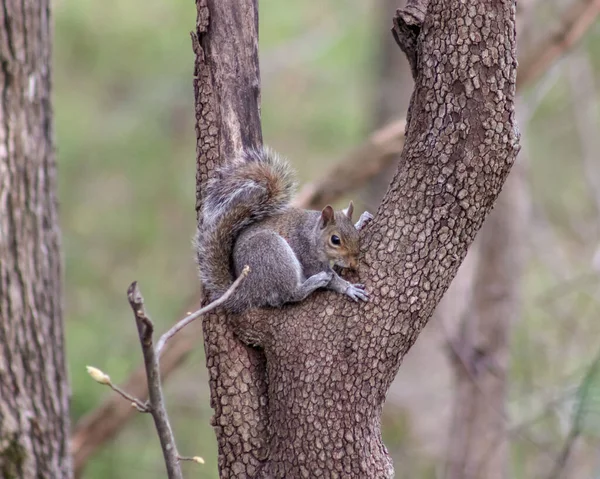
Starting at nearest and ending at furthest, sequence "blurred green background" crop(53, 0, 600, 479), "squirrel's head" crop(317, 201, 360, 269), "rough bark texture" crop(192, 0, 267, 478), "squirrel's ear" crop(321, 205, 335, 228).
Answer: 1. "rough bark texture" crop(192, 0, 267, 478)
2. "squirrel's head" crop(317, 201, 360, 269)
3. "squirrel's ear" crop(321, 205, 335, 228)
4. "blurred green background" crop(53, 0, 600, 479)

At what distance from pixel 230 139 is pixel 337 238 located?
537 millimetres

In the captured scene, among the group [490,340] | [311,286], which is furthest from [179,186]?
[311,286]

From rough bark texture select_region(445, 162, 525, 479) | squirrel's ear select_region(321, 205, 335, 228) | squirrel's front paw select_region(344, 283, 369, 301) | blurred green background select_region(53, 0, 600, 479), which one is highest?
blurred green background select_region(53, 0, 600, 479)

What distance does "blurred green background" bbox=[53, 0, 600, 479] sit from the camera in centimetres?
577

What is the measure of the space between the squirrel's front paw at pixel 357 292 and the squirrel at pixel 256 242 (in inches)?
0.5

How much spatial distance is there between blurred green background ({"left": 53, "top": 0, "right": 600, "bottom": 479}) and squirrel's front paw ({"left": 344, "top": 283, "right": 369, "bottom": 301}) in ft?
10.6

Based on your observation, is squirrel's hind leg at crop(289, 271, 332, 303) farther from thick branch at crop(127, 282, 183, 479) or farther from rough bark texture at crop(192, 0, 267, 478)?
thick branch at crop(127, 282, 183, 479)

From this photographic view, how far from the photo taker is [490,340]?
15.2 ft

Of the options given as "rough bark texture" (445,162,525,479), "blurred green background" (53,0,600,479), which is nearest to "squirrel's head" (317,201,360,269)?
"rough bark texture" (445,162,525,479)

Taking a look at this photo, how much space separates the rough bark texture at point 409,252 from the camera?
2.02m

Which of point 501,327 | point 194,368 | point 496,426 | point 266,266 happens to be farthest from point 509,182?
point 194,368

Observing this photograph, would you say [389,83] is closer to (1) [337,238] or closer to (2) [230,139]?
(1) [337,238]

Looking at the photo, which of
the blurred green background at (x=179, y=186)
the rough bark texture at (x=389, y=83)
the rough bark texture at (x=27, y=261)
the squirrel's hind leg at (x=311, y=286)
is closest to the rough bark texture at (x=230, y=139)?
the squirrel's hind leg at (x=311, y=286)

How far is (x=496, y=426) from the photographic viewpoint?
4711 mm
